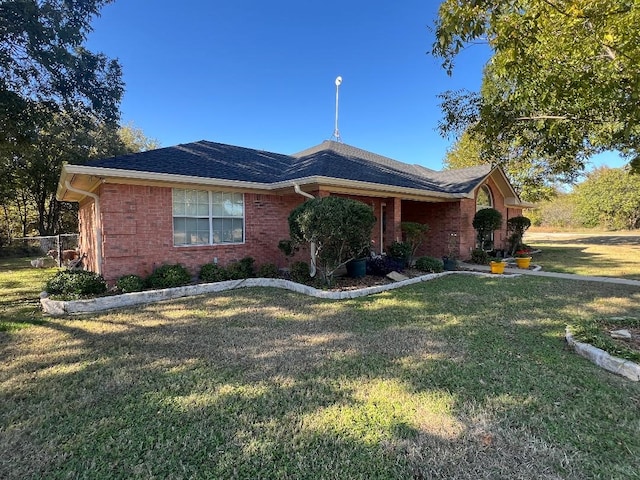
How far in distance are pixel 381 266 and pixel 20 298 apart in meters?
9.53

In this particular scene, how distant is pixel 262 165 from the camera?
12.1 meters

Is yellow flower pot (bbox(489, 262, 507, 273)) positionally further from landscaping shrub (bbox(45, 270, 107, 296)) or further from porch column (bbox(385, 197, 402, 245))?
landscaping shrub (bbox(45, 270, 107, 296))

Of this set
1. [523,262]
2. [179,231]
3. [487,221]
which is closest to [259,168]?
[179,231]

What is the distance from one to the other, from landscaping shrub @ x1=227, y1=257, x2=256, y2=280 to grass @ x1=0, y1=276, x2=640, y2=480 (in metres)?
3.32

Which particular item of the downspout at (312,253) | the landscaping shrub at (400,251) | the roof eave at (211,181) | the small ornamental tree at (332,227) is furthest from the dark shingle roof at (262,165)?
the landscaping shrub at (400,251)

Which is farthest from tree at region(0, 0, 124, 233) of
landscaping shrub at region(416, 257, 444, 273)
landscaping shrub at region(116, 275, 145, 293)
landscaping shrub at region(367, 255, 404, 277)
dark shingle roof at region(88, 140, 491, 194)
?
landscaping shrub at region(416, 257, 444, 273)

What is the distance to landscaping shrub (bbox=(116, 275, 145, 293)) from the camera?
24.7 ft

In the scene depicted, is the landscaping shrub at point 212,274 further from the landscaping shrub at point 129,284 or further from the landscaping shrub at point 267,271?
the landscaping shrub at point 129,284

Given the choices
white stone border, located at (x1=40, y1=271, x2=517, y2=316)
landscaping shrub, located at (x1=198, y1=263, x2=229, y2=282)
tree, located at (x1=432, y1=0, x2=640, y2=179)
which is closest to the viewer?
tree, located at (x1=432, y1=0, x2=640, y2=179)

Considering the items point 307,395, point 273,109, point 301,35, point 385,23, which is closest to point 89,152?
point 273,109

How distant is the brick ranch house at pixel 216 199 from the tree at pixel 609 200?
32.1m

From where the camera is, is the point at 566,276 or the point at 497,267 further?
the point at 497,267

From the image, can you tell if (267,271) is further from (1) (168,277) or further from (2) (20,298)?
(2) (20,298)

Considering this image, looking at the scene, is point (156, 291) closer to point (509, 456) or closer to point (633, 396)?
point (509, 456)
